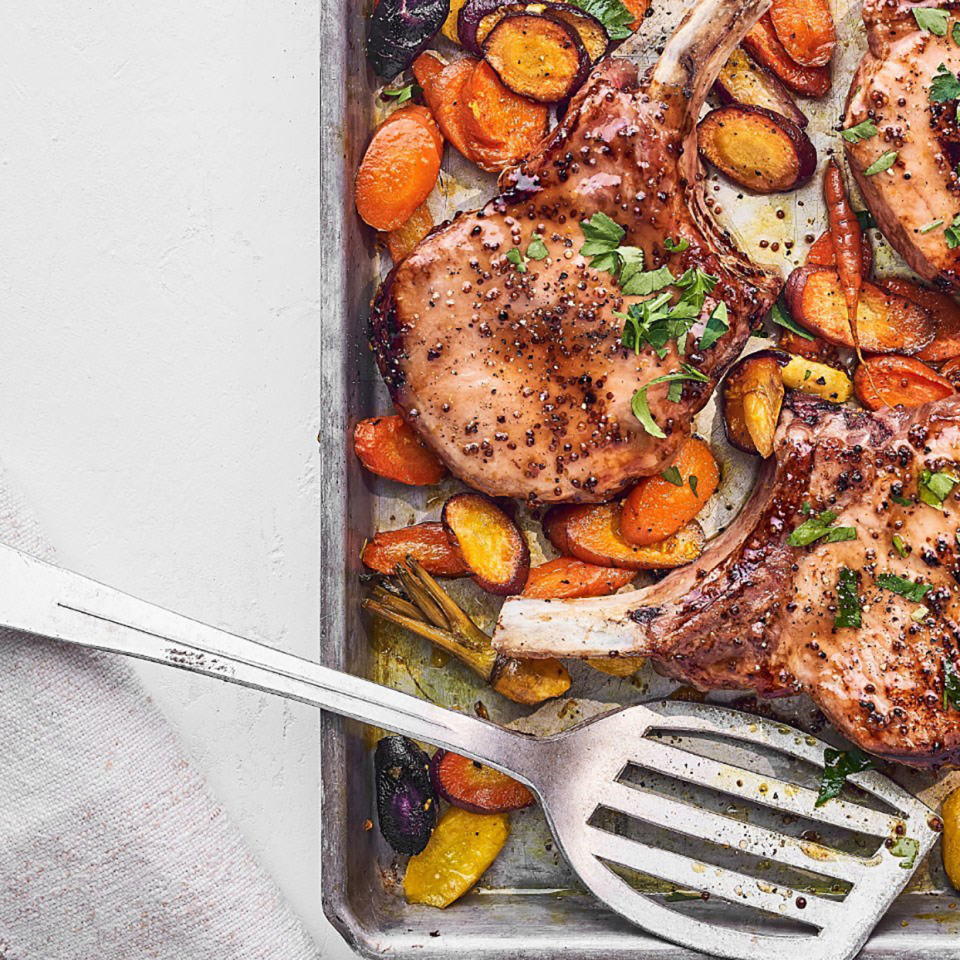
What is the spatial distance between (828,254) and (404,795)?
1940 millimetres

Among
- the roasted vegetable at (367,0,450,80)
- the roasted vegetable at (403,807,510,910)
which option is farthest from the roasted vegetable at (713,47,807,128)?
the roasted vegetable at (403,807,510,910)

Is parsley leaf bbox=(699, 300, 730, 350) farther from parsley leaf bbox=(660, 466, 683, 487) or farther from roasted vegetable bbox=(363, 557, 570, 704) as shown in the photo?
roasted vegetable bbox=(363, 557, 570, 704)

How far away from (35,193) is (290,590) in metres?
1.42

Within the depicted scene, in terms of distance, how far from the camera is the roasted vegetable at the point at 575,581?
3033mm

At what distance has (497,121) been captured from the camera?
3.06 metres

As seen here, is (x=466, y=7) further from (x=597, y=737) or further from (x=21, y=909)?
(x=21, y=909)

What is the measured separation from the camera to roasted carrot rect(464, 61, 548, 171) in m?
3.04

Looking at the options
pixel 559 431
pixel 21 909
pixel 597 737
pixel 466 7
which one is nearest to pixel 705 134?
pixel 466 7

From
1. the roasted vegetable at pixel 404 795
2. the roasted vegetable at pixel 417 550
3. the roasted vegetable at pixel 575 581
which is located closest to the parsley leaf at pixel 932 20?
the roasted vegetable at pixel 575 581

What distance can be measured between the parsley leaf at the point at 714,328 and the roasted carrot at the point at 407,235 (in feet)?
2.80

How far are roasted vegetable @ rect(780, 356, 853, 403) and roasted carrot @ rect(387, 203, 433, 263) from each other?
110 centimetres

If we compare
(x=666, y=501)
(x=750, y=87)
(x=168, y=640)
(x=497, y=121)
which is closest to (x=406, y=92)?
(x=497, y=121)

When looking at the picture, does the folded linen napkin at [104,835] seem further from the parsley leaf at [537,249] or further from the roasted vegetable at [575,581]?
the parsley leaf at [537,249]

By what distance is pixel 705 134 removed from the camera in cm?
308
